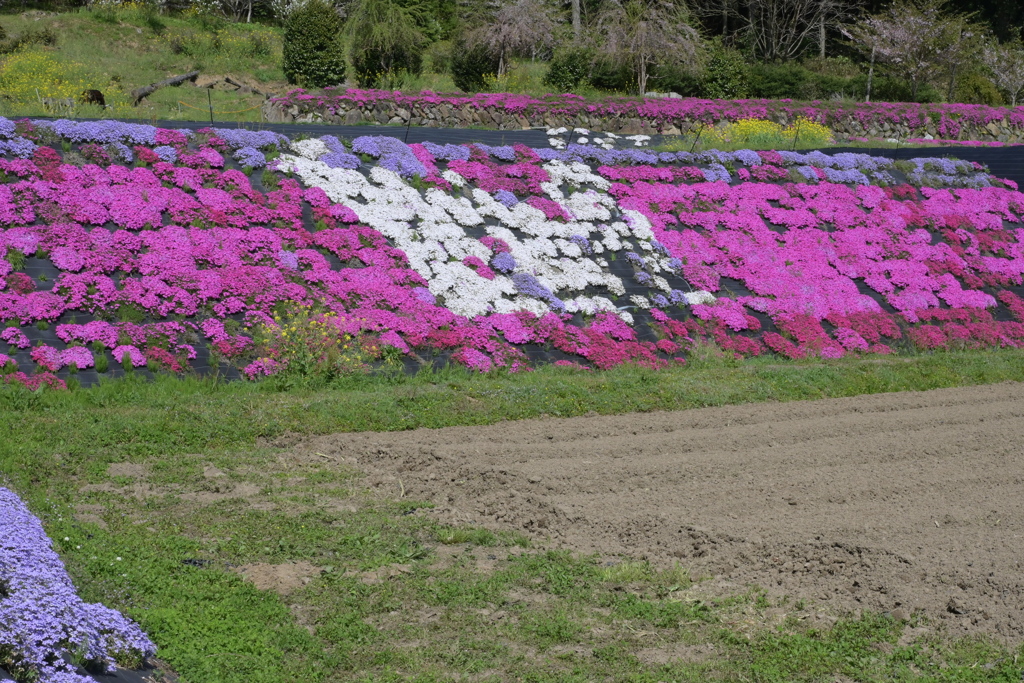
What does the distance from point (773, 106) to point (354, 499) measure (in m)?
29.0

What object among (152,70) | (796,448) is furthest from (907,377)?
(152,70)

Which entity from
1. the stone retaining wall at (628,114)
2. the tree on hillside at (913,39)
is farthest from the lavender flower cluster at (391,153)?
the tree on hillside at (913,39)

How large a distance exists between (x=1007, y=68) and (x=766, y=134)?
22.4 m

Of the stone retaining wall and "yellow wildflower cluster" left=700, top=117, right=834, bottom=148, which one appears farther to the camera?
the stone retaining wall

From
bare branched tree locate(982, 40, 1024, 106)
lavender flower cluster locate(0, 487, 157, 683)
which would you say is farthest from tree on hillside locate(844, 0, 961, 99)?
lavender flower cluster locate(0, 487, 157, 683)

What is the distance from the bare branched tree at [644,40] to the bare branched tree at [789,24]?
39.8ft

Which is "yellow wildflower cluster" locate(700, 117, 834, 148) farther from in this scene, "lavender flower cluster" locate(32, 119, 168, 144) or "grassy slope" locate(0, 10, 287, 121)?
"lavender flower cluster" locate(32, 119, 168, 144)

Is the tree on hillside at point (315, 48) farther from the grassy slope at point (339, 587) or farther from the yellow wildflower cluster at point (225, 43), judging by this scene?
the grassy slope at point (339, 587)

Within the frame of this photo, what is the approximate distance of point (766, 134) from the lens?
2869 centimetres

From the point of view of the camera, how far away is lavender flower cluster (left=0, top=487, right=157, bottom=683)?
197 inches

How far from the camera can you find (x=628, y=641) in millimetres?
6676

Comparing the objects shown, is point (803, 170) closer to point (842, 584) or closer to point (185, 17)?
point (842, 584)

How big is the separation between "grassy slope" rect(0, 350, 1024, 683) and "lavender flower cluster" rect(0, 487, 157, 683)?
1.42 feet

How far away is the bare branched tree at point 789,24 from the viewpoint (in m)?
48.2
